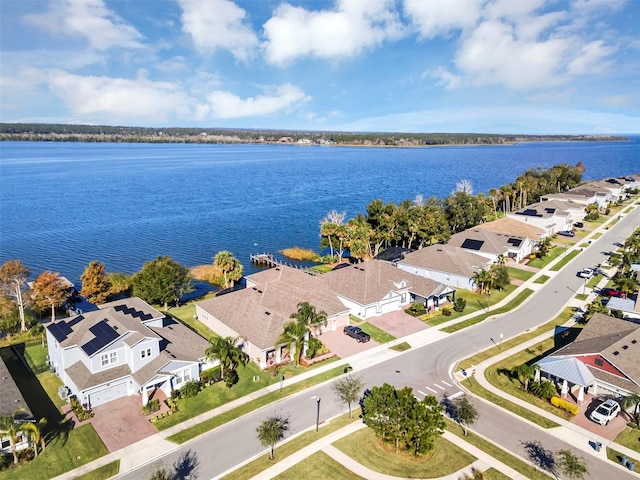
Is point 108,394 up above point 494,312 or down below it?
above

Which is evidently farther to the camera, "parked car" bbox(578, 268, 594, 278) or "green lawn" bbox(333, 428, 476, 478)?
"parked car" bbox(578, 268, 594, 278)

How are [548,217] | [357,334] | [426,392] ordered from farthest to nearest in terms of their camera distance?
[548,217], [357,334], [426,392]

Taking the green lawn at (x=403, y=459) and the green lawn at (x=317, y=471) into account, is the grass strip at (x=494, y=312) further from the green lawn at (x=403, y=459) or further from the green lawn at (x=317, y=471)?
the green lawn at (x=317, y=471)

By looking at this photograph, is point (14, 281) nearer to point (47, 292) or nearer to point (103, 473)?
point (47, 292)

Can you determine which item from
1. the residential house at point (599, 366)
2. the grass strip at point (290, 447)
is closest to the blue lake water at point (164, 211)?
the grass strip at point (290, 447)

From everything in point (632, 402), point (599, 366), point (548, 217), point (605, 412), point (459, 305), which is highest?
point (548, 217)

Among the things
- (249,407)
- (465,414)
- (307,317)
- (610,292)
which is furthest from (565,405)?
(610,292)

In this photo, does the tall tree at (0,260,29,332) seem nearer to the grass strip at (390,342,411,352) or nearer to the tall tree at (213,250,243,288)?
the tall tree at (213,250,243,288)

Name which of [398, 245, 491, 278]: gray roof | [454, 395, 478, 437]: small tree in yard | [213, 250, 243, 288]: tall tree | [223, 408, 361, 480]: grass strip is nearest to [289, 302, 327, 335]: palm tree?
[223, 408, 361, 480]: grass strip

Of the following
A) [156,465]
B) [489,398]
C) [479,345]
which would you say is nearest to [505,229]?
[479,345]
